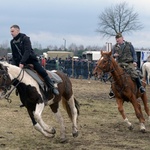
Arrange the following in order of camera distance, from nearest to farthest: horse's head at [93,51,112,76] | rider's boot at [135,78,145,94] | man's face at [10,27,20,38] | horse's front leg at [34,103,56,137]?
horse's front leg at [34,103,56,137], man's face at [10,27,20,38], horse's head at [93,51,112,76], rider's boot at [135,78,145,94]

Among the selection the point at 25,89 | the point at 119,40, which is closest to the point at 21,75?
the point at 25,89

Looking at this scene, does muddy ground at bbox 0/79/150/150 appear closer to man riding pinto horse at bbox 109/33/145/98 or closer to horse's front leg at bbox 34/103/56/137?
horse's front leg at bbox 34/103/56/137

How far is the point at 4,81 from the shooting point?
870 centimetres

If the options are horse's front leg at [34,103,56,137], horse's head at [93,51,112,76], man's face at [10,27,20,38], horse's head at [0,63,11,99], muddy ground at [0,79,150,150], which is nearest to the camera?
horse's head at [0,63,11,99]

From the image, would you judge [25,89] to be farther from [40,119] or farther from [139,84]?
[139,84]

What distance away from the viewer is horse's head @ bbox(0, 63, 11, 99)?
28.4ft

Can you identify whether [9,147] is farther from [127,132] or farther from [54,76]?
[127,132]

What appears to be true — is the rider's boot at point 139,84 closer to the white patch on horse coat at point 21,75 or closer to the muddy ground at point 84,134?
the muddy ground at point 84,134

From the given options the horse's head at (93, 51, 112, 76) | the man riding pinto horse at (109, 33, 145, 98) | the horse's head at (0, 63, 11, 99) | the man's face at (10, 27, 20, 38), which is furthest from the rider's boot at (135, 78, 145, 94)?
the horse's head at (0, 63, 11, 99)

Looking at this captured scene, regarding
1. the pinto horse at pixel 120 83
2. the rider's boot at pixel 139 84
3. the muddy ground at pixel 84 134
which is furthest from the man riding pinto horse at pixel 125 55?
the muddy ground at pixel 84 134

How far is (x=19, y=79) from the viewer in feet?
29.4

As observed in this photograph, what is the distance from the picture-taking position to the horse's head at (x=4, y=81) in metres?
8.66

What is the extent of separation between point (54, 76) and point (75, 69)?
89.7 feet

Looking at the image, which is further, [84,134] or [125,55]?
[125,55]
